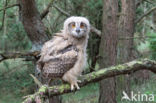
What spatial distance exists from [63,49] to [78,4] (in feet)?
16.9

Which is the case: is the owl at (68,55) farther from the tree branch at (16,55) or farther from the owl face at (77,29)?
the tree branch at (16,55)

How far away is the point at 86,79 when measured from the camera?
11.0 ft

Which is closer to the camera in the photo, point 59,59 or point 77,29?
point 59,59

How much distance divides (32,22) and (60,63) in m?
2.25

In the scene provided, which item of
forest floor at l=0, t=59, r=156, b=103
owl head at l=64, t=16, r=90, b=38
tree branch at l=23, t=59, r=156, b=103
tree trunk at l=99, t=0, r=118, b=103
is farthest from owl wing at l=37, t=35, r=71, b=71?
forest floor at l=0, t=59, r=156, b=103

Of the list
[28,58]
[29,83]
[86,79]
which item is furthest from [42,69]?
[29,83]

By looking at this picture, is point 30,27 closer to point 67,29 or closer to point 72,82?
point 67,29

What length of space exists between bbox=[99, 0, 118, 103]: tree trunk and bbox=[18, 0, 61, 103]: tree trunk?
146 cm

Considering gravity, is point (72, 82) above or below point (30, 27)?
below

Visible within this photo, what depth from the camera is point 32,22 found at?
206 inches

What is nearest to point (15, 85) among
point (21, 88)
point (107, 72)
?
point (21, 88)

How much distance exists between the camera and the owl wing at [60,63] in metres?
3.31

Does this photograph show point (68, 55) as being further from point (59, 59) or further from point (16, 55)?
point (16, 55)

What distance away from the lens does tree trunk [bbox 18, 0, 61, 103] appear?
5.04 metres
